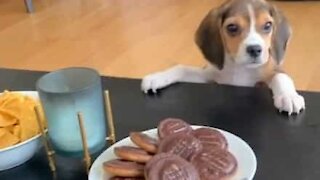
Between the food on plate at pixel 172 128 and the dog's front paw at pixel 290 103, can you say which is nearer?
the food on plate at pixel 172 128

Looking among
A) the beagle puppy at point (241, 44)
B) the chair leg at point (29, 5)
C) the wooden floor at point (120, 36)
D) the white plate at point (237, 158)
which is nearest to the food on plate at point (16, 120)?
the white plate at point (237, 158)

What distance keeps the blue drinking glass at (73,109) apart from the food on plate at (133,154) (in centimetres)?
12

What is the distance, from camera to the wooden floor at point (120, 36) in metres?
2.52

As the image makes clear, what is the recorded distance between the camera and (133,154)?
86 centimetres

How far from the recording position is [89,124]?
0.98 metres

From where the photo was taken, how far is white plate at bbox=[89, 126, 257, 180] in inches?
33.9

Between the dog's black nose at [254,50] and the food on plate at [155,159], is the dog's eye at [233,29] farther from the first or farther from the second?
the food on plate at [155,159]

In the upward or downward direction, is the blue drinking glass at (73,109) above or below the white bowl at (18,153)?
above

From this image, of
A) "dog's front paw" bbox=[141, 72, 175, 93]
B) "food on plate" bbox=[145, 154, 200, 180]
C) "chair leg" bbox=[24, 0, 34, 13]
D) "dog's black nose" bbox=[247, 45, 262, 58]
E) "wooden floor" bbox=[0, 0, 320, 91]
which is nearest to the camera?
"food on plate" bbox=[145, 154, 200, 180]

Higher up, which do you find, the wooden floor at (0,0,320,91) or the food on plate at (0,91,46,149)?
the food on plate at (0,91,46,149)

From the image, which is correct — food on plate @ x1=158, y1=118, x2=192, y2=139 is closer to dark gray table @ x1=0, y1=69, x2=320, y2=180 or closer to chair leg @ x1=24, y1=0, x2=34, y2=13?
dark gray table @ x1=0, y1=69, x2=320, y2=180

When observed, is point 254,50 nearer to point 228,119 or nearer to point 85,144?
point 228,119

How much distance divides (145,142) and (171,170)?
0.11 m

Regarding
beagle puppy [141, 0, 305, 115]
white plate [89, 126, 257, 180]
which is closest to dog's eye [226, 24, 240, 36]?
beagle puppy [141, 0, 305, 115]
